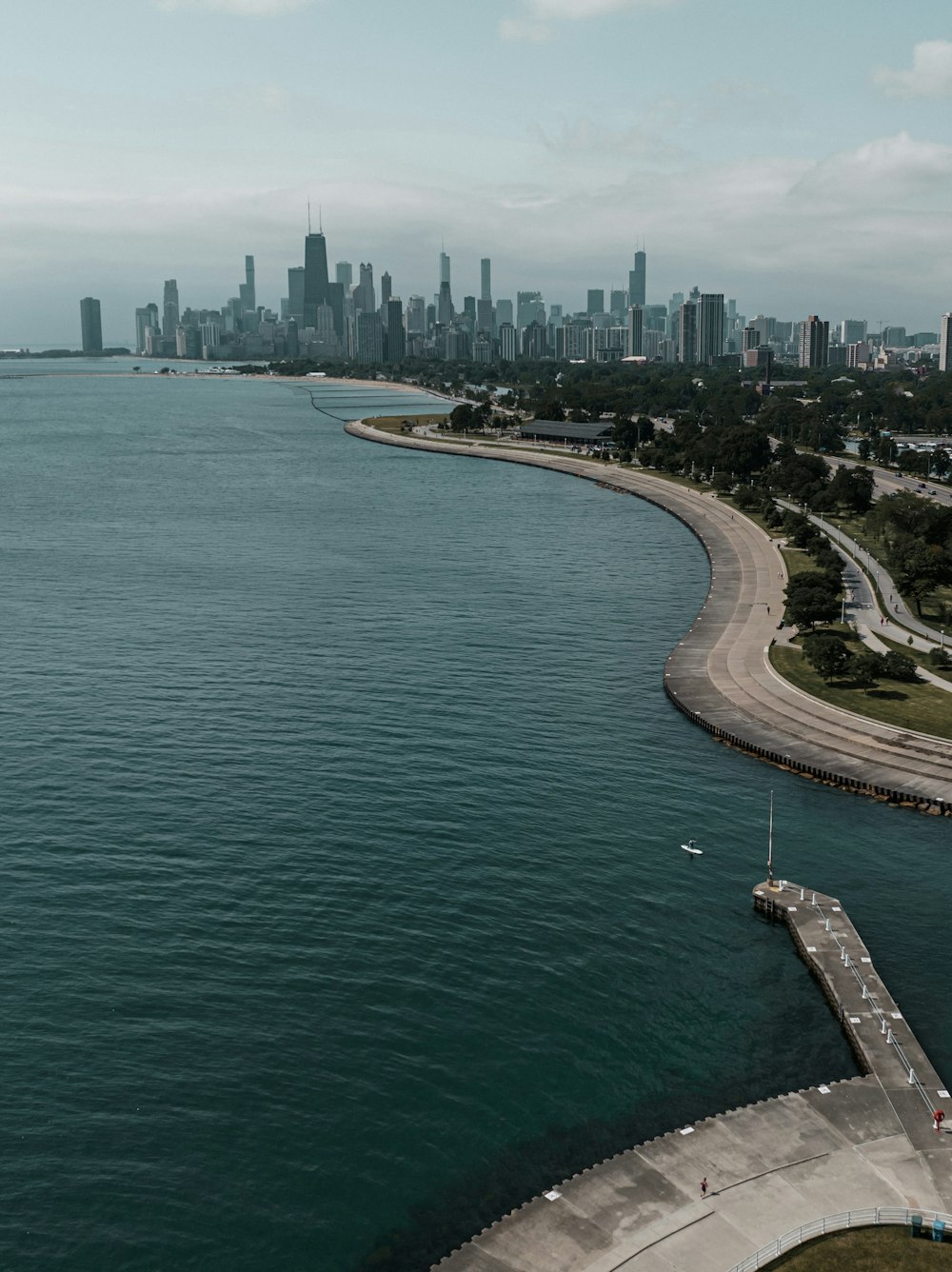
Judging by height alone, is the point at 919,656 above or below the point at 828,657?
below

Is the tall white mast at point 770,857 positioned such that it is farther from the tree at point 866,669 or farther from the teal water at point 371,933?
the tree at point 866,669

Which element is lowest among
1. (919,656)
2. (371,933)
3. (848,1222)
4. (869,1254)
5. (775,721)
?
(869,1254)

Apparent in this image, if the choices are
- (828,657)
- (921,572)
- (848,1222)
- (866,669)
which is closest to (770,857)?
(848,1222)

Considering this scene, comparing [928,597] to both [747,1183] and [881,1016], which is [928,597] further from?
[747,1183]

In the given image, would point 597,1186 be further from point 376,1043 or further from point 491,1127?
point 376,1043

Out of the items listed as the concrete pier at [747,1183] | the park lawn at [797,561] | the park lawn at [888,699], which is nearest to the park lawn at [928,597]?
the park lawn at [797,561]

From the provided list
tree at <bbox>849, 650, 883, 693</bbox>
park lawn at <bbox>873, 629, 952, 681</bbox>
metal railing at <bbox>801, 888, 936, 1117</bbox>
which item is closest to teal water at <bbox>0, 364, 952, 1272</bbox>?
metal railing at <bbox>801, 888, 936, 1117</bbox>

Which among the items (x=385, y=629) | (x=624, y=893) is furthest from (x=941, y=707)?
(x=385, y=629)
